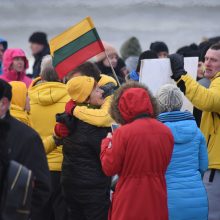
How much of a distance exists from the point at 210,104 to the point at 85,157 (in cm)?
113

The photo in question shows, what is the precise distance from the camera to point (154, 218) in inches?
238

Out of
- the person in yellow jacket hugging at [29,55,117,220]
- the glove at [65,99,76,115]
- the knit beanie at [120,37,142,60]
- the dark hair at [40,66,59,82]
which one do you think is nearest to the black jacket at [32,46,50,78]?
the knit beanie at [120,37,142,60]

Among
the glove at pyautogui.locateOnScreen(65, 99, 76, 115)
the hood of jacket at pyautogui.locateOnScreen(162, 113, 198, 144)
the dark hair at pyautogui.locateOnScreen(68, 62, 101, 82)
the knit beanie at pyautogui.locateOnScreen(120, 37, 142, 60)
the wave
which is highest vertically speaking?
the wave

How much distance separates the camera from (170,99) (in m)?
6.82

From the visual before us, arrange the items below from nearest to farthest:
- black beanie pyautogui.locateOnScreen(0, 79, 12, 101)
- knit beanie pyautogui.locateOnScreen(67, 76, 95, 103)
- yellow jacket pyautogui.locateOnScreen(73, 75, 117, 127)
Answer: black beanie pyautogui.locateOnScreen(0, 79, 12, 101) < yellow jacket pyautogui.locateOnScreen(73, 75, 117, 127) < knit beanie pyautogui.locateOnScreen(67, 76, 95, 103)

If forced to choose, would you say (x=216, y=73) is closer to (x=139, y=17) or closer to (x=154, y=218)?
(x=154, y=218)

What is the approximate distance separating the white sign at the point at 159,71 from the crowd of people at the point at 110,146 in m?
0.15

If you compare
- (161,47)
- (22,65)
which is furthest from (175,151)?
(161,47)

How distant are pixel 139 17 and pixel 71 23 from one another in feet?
4.45

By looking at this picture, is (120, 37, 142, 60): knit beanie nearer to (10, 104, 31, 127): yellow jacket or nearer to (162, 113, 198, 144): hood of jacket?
(10, 104, 31, 127): yellow jacket

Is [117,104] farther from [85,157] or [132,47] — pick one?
[132,47]

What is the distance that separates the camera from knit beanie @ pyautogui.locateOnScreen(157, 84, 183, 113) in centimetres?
681

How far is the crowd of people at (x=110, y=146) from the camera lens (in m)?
4.99

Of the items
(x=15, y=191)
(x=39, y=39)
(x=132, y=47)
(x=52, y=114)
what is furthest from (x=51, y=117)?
(x=132, y=47)
